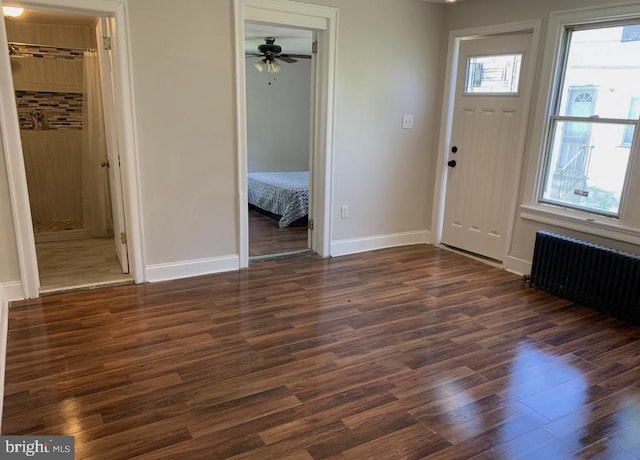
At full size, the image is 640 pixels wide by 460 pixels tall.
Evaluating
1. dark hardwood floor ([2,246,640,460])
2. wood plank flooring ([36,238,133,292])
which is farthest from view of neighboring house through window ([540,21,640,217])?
wood plank flooring ([36,238,133,292])

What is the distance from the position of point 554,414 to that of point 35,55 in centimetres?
559

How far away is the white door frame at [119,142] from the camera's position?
3.07 m

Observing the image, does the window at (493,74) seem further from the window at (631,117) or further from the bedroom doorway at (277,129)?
the bedroom doorway at (277,129)

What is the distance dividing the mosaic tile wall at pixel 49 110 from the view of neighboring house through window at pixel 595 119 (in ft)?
16.1

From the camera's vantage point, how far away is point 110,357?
264 centimetres

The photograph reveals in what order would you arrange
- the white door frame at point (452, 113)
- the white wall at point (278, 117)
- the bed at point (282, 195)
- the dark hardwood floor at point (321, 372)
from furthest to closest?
the white wall at point (278, 117)
the bed at point (282, 195)
the white door frame at point (452, 113)
the dark hardwood floor at point (321, 372)

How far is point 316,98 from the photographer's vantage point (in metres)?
4.36

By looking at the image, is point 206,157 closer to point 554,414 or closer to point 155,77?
point 155,77

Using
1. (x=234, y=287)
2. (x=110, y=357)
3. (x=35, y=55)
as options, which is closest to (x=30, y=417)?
(x=110, y=357)

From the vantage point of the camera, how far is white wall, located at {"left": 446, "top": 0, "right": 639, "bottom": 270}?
12.1ft

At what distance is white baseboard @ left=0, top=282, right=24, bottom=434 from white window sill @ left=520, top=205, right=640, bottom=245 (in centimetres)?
402

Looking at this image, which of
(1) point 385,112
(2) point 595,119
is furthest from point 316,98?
(2) point 595,119

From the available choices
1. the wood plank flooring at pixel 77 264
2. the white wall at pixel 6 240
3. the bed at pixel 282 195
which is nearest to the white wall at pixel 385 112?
the bed at pixel 282 195

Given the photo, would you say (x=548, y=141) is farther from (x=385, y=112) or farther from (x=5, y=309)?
(x=5, y=309)
